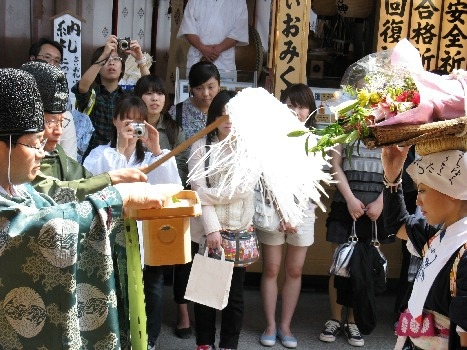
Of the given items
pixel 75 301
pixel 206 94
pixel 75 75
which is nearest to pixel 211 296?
pixel 206 94

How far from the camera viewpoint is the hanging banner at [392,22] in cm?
703

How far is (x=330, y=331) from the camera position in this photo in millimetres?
6293

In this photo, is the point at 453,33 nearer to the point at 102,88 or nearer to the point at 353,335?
the point at 353,335

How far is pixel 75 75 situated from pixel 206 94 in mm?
2025

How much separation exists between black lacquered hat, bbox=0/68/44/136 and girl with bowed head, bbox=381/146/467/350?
5.67 feet

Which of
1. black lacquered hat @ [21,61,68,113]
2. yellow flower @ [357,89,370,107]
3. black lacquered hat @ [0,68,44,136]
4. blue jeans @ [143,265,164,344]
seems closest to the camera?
black lacquered hat @ [0,68,44,136]

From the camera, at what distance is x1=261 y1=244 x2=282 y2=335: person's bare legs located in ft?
20.0

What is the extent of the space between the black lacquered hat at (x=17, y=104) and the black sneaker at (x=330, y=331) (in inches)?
155

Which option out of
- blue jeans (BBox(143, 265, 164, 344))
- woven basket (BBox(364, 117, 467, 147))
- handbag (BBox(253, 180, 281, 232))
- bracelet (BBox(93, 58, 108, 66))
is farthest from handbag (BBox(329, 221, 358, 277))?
woven basket (BBox(364, 117, 467, 147))

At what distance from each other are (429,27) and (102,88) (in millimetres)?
3194

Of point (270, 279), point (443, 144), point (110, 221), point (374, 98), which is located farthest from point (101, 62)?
point (443, 144)

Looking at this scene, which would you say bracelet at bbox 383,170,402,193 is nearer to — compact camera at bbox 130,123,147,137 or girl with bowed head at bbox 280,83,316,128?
compact camera at bbox 130,123,147,137

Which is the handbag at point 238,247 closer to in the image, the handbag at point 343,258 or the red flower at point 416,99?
the handbag at point 343,258

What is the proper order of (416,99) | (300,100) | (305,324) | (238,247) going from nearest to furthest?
(416,99)
(238,247)
(300,100)
(305,324)
